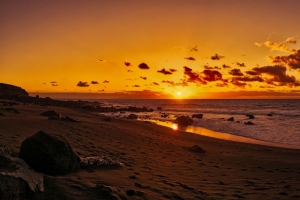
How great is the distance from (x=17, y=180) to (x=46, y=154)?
179cm

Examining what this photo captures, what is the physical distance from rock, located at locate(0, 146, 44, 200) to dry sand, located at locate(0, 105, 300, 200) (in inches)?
17.0

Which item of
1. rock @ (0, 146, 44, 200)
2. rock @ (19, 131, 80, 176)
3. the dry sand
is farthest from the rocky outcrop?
rock @ (0, 146, 44, 200)

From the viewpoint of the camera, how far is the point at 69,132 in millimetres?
17531

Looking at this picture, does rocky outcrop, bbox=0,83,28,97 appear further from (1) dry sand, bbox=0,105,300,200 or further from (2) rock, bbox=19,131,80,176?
(2) rock, bbox=19,131,80,176

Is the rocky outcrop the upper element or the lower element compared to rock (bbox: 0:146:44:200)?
upper

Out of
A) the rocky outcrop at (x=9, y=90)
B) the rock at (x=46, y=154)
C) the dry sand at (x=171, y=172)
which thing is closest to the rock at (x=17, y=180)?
the dry sand at (x=171, y=172)

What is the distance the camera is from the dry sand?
8.70m

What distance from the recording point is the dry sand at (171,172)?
8.70 meters

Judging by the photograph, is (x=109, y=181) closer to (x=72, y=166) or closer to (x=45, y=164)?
(x=72, y=166)

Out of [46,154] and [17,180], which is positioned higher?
[46,154]

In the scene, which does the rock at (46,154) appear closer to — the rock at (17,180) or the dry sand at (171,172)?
the dry sand at (171,172)

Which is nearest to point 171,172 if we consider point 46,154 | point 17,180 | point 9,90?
point 46,154

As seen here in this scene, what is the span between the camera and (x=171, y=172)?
40.2 ft

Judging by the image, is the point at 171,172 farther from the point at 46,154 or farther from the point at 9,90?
the point at 9,90
